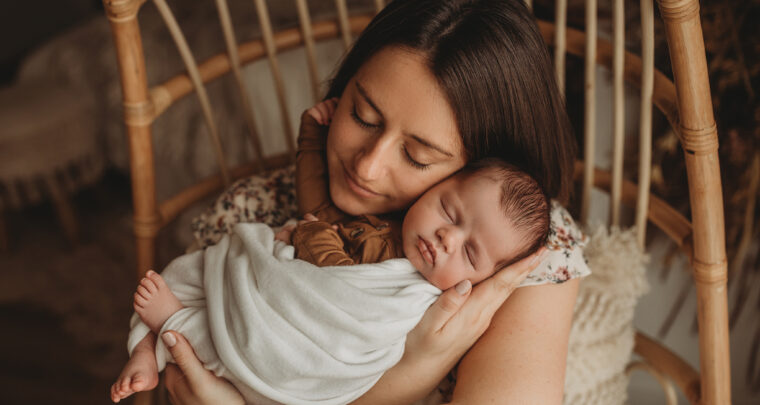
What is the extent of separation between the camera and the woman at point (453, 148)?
892 millimetres

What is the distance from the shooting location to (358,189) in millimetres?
960

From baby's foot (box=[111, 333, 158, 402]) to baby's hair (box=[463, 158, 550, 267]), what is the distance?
0.53m

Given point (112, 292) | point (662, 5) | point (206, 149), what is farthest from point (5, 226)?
point (662, 5)

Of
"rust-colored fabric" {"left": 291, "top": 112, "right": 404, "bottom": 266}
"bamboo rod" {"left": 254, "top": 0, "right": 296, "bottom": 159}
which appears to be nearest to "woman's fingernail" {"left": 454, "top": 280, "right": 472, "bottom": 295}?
"rust-colored fabric" {"left": 291, "top": 112, "right": 404, "bottom": 266}

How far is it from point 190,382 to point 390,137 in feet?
1.45

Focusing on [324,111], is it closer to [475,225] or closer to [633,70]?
[475,225]

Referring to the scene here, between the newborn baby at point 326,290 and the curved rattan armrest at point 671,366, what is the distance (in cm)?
44

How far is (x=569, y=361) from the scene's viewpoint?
1134mm

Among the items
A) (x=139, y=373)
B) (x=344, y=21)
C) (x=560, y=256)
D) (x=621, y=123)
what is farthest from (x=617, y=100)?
(x=139, y=373)

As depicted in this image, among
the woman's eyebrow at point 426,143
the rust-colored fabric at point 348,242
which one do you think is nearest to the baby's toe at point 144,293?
the rust-colored fabric at point 348,242

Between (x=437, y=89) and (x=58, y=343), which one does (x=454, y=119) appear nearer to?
(x=437, y=89)

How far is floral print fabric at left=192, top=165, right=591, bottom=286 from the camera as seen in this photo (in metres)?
1.02

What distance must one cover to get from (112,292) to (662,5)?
2082mm

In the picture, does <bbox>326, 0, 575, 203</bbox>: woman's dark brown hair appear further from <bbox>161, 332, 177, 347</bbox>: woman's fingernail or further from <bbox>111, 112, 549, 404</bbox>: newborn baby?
<bbox>161, 332, 177, 347</bbox>: woman's fingernail
